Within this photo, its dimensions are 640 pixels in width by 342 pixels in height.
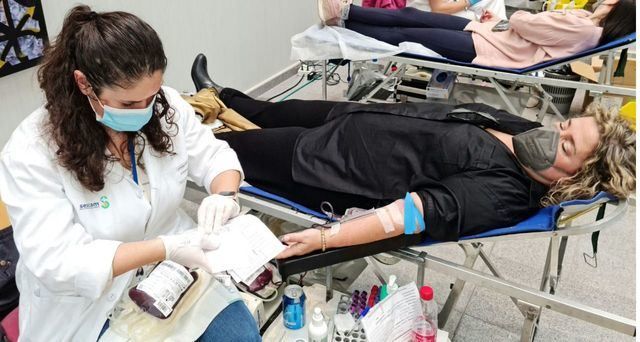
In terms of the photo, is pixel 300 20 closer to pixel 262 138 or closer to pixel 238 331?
pixel 262 138

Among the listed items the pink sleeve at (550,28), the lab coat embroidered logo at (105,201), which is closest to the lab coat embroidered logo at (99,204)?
the lab coat embroidered logo at (105,201)

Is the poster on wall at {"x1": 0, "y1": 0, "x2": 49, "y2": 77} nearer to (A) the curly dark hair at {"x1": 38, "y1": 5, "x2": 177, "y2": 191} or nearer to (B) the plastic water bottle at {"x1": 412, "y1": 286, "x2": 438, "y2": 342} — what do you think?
(A) the curly dark hair at {"x1": 38, "y1": 5, "x2": 177, "y2": 191}

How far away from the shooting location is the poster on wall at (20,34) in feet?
5.86

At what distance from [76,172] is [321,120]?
106 cm

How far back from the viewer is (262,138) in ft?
6.02

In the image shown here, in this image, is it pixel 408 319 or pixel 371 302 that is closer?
pixel 408 319

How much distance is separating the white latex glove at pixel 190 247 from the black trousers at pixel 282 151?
20.2 inches

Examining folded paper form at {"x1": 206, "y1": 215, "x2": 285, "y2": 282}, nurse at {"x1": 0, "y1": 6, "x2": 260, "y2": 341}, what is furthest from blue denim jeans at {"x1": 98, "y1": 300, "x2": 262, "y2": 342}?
folded paper form at {"x1": 206, "y1": 215, "x2": 285, "y2": 282}

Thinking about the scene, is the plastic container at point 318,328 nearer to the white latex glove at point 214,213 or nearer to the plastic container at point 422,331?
the plastic container at point 422,331

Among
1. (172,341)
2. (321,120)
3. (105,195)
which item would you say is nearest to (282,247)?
(172,341)

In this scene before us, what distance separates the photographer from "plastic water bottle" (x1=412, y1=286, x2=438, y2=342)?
135 centimetres

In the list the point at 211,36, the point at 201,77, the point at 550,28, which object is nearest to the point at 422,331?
the point at 201,77

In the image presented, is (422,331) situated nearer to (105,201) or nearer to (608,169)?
(608,169)

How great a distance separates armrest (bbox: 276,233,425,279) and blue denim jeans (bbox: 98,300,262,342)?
17cm
